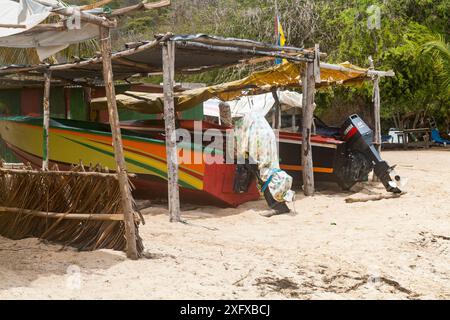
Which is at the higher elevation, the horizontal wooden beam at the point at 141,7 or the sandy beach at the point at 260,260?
the horizontal wooden beam at the point at 141,7

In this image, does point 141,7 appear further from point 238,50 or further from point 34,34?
point 238,50

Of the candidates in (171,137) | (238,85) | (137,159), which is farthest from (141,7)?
(238,85)

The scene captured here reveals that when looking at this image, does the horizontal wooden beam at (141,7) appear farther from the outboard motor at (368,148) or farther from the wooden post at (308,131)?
the outboard motor at (368,148)

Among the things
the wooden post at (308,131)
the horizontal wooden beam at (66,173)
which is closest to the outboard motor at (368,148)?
the wooden post at (308,131)

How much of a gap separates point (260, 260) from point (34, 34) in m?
3.17

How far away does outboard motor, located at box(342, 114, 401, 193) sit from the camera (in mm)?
9680

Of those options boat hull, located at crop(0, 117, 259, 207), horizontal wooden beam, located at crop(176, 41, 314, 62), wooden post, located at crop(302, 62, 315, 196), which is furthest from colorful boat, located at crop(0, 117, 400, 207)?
horizontal wooden beam, located at crop(176, 41, 314, 62)

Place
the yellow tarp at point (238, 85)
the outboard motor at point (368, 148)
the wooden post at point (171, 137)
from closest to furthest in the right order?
the wooden post at point (171, 137)
the yellow tarp at point (238, 85)
the outboard motor at point (368, 148)

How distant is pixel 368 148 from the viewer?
9.92 m

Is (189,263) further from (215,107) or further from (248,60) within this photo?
(215,107)

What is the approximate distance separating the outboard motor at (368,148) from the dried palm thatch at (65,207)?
5.43m

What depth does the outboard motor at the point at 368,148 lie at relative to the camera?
968 cm

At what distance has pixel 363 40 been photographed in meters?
18.8
